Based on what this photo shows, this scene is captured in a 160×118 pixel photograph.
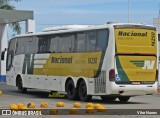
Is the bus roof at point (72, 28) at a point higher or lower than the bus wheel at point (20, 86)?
higher

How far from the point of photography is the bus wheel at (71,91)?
2263 centimetres

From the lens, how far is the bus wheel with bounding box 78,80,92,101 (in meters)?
21.8

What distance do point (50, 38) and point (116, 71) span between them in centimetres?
539

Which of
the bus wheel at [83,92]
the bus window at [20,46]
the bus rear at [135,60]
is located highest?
the bus window at [20,46]

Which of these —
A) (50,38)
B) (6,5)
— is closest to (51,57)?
(50,38)

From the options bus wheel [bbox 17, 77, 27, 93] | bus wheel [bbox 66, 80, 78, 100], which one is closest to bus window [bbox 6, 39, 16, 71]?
bus wheel [bbox 17, 77, 27, 93]

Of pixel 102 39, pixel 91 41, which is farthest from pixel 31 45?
pixel 102 39

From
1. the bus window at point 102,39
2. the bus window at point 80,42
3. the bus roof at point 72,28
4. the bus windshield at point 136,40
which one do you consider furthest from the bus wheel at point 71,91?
the bus windshield at point 136,40

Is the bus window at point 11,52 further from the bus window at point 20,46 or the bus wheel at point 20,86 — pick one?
the bus wheel at point 20,86

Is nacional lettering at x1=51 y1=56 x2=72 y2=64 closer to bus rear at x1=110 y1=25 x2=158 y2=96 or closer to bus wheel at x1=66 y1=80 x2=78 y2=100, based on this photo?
bus wheel at x1=66 y1=80 x2=78 y2=100

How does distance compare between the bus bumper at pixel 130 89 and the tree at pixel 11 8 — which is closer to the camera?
the bus bumper at pixel 130 89

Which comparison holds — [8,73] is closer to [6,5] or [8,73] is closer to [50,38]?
[50,38]

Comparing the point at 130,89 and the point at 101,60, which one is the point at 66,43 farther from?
the point at 130,89

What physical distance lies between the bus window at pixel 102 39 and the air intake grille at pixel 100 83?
1.06m
